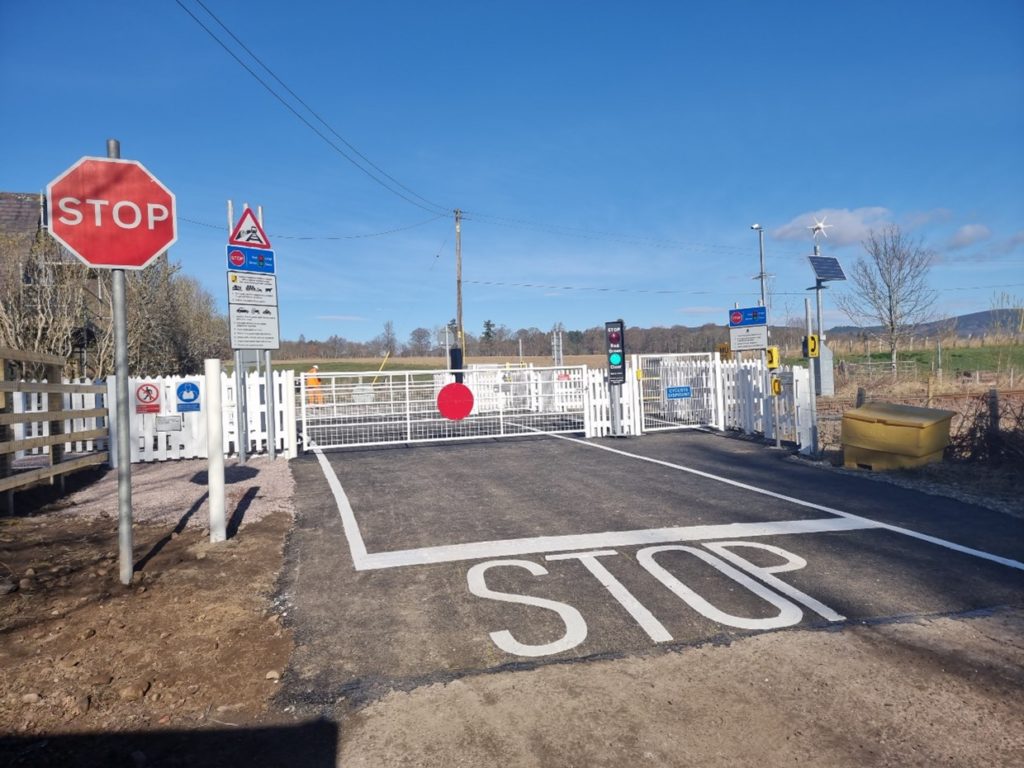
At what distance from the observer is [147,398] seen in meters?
13.0

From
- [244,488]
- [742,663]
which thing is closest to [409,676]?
[742,663]

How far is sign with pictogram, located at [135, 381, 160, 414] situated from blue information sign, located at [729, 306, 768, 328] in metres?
11.6

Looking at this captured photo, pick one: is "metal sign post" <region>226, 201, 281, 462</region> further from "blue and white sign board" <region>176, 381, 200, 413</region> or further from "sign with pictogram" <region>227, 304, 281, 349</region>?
"blue and white sign board" <region>176, 381, 200, 413</region>

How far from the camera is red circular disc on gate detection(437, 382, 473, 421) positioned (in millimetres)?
15891

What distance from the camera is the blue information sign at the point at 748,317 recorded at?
1401 cm

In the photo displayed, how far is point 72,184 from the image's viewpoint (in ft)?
17.3

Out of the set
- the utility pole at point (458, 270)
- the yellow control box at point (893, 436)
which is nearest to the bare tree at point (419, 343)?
the utility pole at point (458, 270)

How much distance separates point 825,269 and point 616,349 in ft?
21.7

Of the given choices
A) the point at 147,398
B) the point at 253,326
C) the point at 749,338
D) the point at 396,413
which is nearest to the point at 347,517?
the point at 253,326

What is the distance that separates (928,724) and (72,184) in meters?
6.54

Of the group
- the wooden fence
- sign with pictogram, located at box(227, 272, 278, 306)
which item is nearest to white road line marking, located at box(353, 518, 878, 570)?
the wooden fence

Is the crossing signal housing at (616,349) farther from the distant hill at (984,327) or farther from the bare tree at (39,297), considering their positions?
the distant hill at (984,327)

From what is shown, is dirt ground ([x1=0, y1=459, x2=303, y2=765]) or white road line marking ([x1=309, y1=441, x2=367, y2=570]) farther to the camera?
white road line marking ([x1=309, y1=441, x2=367, y2=570])

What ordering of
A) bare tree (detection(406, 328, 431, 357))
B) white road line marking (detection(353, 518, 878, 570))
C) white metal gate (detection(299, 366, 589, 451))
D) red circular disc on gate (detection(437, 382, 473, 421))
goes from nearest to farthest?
white road line marking (detection(353, 518, 878, 570)) → white metal gate (detection(299, 366, 589, 451)) → red circular disc on gate (detection(437, 382, 473, 421)) → bare tree (detection(406, 328, 431, 357))
